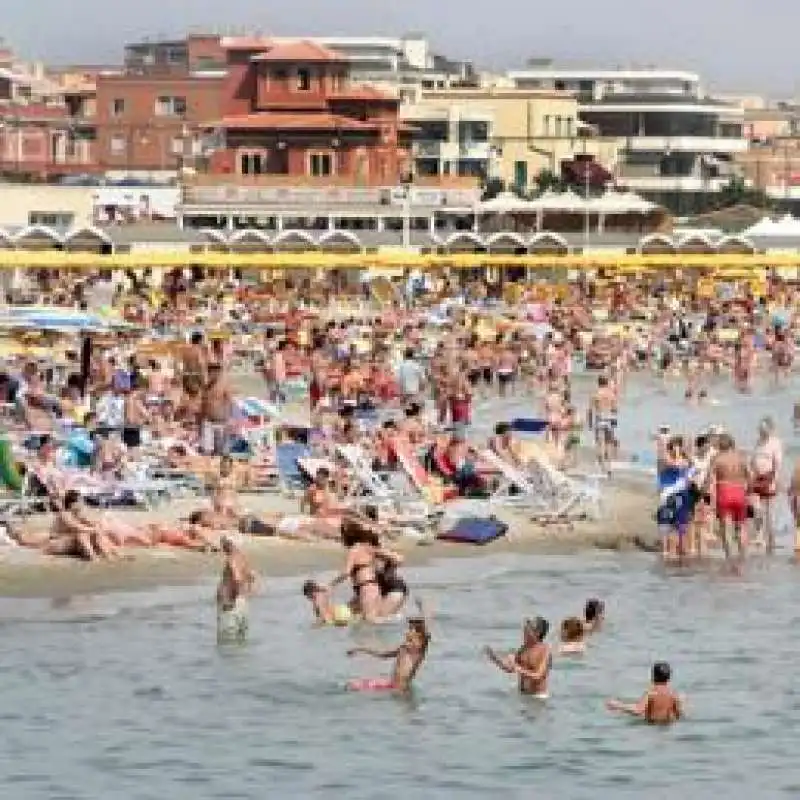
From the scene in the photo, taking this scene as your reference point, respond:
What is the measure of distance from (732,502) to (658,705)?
6226mm

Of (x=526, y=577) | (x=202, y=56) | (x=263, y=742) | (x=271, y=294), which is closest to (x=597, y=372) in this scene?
(x=271, y=294)

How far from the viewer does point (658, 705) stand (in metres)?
16.5

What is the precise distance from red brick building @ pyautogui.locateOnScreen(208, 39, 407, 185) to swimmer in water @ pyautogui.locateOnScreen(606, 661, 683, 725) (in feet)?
207

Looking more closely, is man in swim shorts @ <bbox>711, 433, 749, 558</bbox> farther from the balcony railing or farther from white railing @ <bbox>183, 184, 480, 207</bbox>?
white railing @ <bbox>183, 184, 480, 207</bbox>

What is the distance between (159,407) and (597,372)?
1593 centimetres

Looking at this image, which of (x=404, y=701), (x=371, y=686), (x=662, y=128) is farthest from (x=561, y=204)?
(x=662, y=128)

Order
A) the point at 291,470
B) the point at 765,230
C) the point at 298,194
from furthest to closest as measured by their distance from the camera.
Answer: the point at 298,194 < the point at 765,230 < the point at 291,470

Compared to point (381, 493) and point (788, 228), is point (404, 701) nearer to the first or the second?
point (381, 493)

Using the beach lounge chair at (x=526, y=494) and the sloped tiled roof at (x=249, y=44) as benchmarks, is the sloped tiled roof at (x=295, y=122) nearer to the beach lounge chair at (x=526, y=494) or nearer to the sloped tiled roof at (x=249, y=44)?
the sloped tiled roof at (x=249, y=44)

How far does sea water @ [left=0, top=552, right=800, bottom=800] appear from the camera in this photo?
1524 cm

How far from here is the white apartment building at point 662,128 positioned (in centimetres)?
11494

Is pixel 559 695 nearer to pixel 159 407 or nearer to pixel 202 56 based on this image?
pixel 159 407

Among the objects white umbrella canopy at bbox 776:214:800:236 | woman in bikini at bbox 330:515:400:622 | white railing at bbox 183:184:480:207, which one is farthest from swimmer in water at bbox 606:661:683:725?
white railing at bbox 183:184:480:207

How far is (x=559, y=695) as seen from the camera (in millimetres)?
17266
